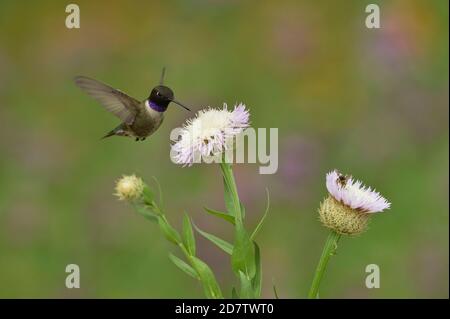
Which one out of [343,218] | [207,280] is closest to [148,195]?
[207,280]

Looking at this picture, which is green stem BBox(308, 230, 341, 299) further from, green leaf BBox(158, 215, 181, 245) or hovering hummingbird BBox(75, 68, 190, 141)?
hovering hummingbird BBox(75, 68, 190, 141)

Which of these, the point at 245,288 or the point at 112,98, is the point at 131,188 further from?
the point at 112,98

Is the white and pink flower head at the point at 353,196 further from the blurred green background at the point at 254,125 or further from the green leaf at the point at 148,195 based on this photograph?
the blurred green background at the point at 254,125

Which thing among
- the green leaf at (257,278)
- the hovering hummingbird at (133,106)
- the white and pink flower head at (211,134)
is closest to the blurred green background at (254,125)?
the hovering hummingbird at (133,106)
